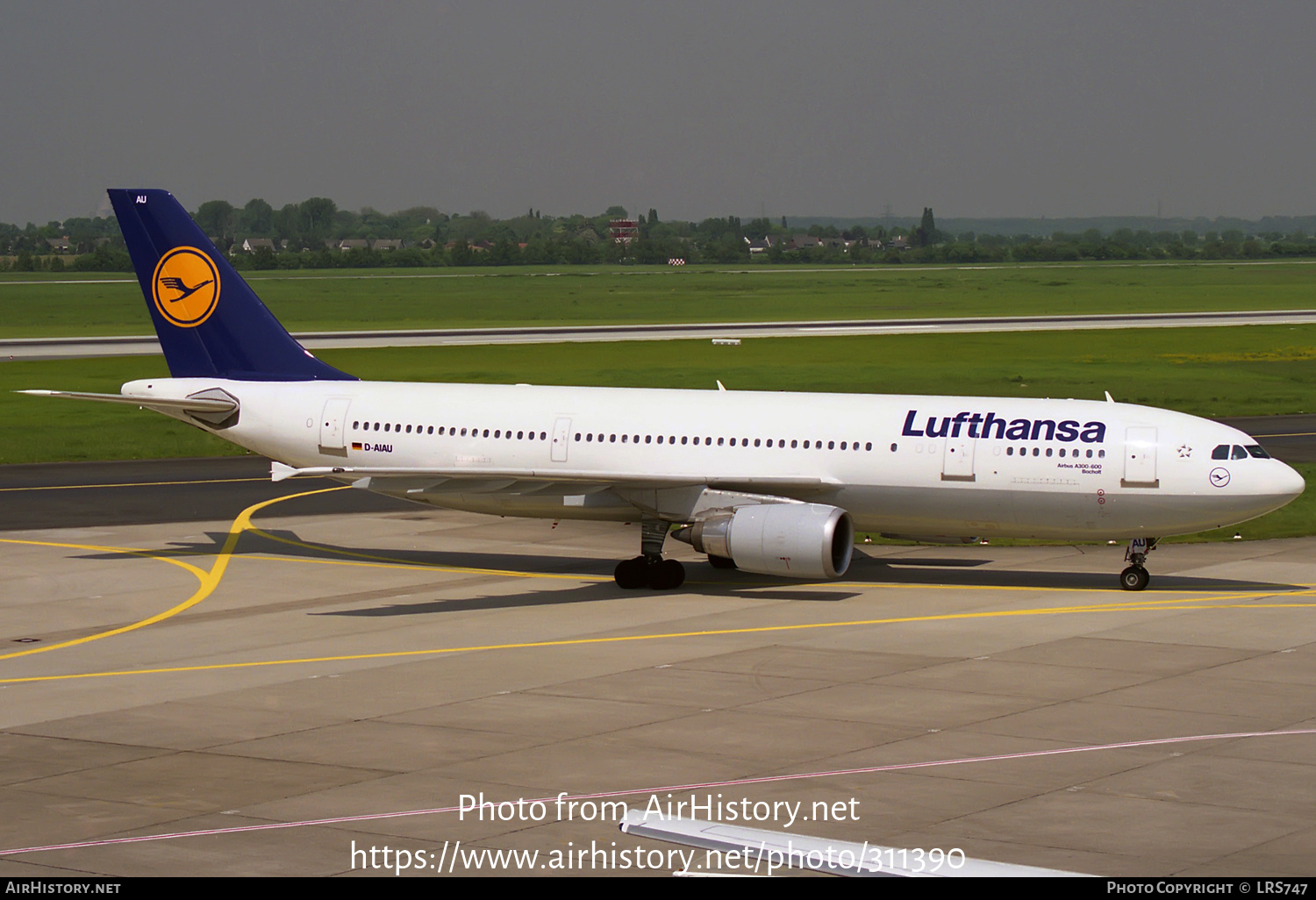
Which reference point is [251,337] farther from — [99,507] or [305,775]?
[305,775]

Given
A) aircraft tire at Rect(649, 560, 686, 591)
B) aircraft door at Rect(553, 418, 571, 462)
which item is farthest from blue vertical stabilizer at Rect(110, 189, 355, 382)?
aircraft tire at Rect(649, 560, 686, 591)

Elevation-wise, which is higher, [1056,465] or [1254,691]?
[1056,465]

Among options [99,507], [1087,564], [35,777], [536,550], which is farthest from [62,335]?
[35,777]

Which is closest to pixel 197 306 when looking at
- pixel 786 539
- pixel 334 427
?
pixel 334 427

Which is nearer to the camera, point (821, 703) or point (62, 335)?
point (821, 703)

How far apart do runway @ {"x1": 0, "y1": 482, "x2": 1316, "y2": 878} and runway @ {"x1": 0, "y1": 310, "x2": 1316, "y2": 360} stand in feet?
219

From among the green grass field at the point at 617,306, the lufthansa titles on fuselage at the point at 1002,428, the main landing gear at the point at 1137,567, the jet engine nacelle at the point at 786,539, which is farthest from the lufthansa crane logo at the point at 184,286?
the green grass field at the point at 617,306

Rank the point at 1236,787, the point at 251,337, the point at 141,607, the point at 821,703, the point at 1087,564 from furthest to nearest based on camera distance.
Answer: the point at 251,337, the point at 1087,564, the point at 141,607, the point at 821,703, the point at 1236,787

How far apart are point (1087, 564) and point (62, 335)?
105m

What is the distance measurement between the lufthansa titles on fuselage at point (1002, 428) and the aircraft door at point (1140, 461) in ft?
2.02

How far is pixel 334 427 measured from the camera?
40.4 metres

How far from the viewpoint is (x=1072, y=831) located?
18.7m

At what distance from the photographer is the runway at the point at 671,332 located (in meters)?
107

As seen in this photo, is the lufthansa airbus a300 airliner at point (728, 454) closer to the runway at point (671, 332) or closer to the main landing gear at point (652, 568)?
the main landing gear at point (652, 568)
